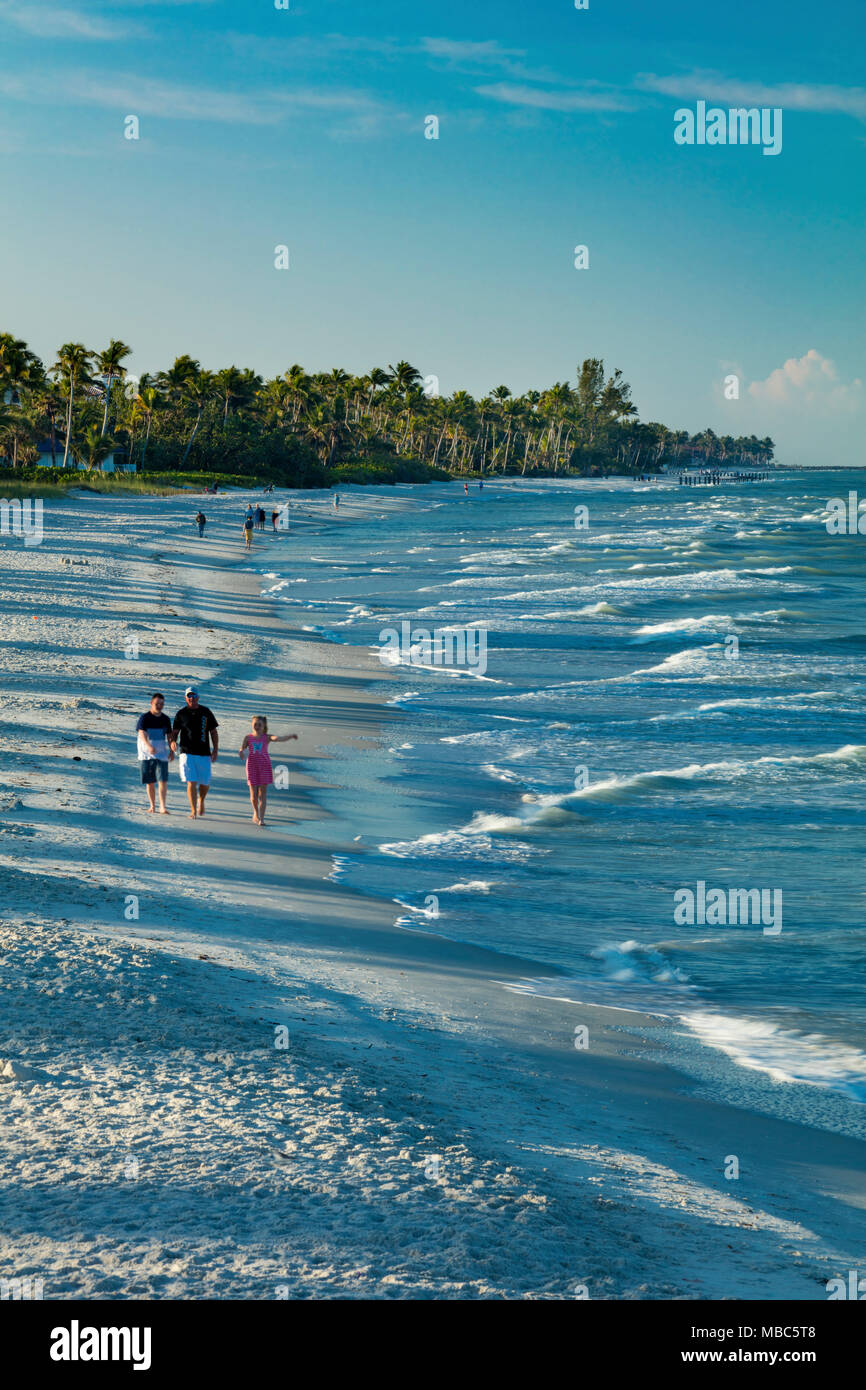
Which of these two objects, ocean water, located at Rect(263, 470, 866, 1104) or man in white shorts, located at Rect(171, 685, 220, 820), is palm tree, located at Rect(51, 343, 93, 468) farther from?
man in white shorts, located at Rect(171, 685, 220, 820)

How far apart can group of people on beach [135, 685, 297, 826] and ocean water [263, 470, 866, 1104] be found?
121 cm

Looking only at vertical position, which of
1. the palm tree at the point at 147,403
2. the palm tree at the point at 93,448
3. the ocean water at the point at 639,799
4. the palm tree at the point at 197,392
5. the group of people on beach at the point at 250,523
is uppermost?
the palm tree at the point at 197,392

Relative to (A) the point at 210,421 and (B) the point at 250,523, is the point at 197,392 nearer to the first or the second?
(A) the point at 210,421

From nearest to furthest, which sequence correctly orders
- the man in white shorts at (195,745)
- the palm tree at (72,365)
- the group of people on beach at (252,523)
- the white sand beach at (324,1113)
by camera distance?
1. the white sand beach at (324,1113)
2. the man in white shorts at (195,745)
3. the group of people on beach at (252,523)
4. the palm tree at (72,365)

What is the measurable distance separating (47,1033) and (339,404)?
13571cm

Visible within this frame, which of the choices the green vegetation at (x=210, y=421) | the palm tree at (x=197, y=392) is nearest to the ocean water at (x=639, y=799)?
the green vegetation at (x=210, y=421)

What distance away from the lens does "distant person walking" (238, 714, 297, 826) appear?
1312 cm

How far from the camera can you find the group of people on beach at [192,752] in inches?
510

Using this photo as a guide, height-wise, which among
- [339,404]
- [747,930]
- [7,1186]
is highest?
[339,404]

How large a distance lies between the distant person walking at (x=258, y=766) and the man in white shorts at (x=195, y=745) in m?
0.41

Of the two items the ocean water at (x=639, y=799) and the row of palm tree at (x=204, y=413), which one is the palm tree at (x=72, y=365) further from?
the ocean water at (x=639, y=799)

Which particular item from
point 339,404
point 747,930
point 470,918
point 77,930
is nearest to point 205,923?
point 77,930
